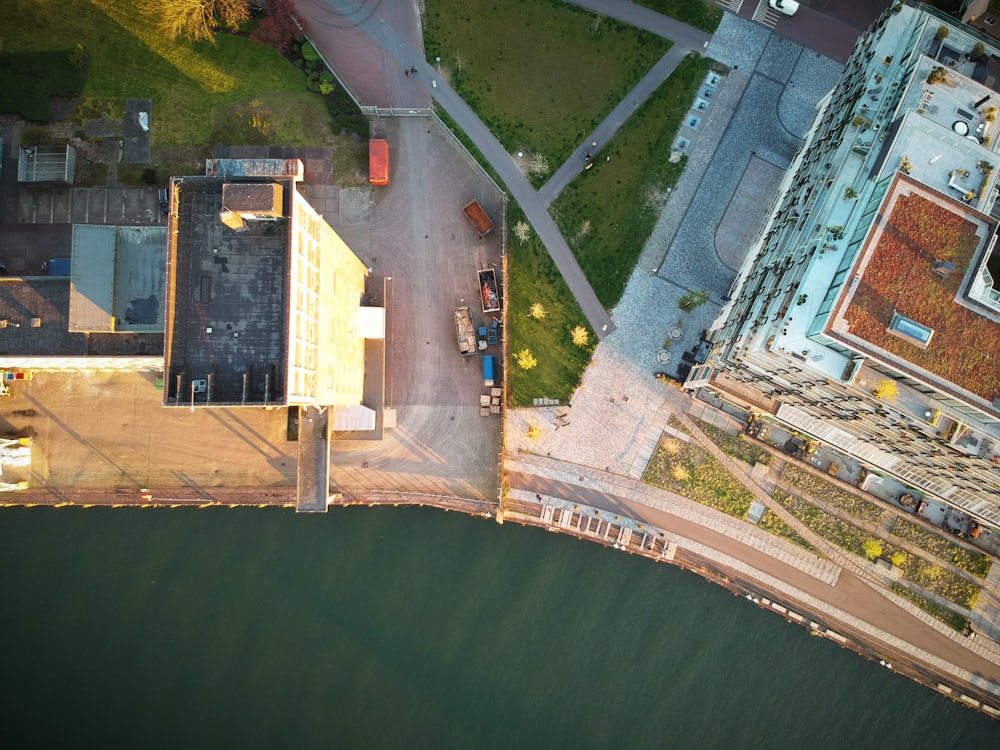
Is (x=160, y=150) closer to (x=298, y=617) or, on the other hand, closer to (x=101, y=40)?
(x=101, y=40)

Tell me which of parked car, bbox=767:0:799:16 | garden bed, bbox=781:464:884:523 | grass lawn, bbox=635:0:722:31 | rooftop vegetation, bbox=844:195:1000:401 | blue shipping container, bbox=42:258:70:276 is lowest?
garden bed, bbox=781:464:884:523

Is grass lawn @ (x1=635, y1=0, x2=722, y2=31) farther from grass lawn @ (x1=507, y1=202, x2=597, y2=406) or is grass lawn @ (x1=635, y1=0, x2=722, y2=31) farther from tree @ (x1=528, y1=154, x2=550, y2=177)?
grass lawn @ (x1=507, y1=202, x2=597, y2=406)

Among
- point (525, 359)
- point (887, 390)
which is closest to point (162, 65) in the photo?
point (525, 359)

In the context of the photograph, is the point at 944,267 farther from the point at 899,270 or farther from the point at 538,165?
the point at 538,165

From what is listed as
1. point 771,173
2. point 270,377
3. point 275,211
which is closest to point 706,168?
point 771,173

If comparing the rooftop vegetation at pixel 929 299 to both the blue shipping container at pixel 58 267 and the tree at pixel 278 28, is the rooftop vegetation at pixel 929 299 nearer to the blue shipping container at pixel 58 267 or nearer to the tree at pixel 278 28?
the tree at pixel 278 28

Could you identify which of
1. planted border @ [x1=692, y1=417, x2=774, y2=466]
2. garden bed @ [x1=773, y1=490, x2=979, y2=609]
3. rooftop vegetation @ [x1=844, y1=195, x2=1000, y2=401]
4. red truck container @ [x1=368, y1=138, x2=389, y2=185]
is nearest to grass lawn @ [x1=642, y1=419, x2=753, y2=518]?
planted border @ [x1=692, y1=417, x2=774, y2=466]
